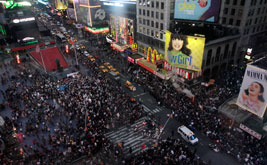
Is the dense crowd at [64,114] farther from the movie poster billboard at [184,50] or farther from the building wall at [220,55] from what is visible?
the building wall at [220,55]

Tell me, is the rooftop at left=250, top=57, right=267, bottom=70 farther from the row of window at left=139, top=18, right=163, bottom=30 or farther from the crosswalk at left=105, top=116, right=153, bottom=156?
the row of window at left=139, top=18, right=163, bottom=30

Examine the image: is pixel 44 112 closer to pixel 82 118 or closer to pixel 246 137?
pixel 82 118

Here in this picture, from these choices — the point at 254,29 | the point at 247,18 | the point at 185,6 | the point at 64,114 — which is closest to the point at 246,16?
the point at 247,18

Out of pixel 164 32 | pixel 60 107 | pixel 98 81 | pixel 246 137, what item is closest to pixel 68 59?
pixel 98 81

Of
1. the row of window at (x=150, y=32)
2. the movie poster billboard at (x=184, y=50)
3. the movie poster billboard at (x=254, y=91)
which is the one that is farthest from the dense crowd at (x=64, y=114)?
the movie poster billboard at (x=254, y=91)

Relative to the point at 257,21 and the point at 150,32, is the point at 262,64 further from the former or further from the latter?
the point at 150,32

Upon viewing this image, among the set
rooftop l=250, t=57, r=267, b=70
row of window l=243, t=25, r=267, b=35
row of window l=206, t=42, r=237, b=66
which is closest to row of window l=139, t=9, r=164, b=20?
row of window l=206, t=42, r=237, b=66
